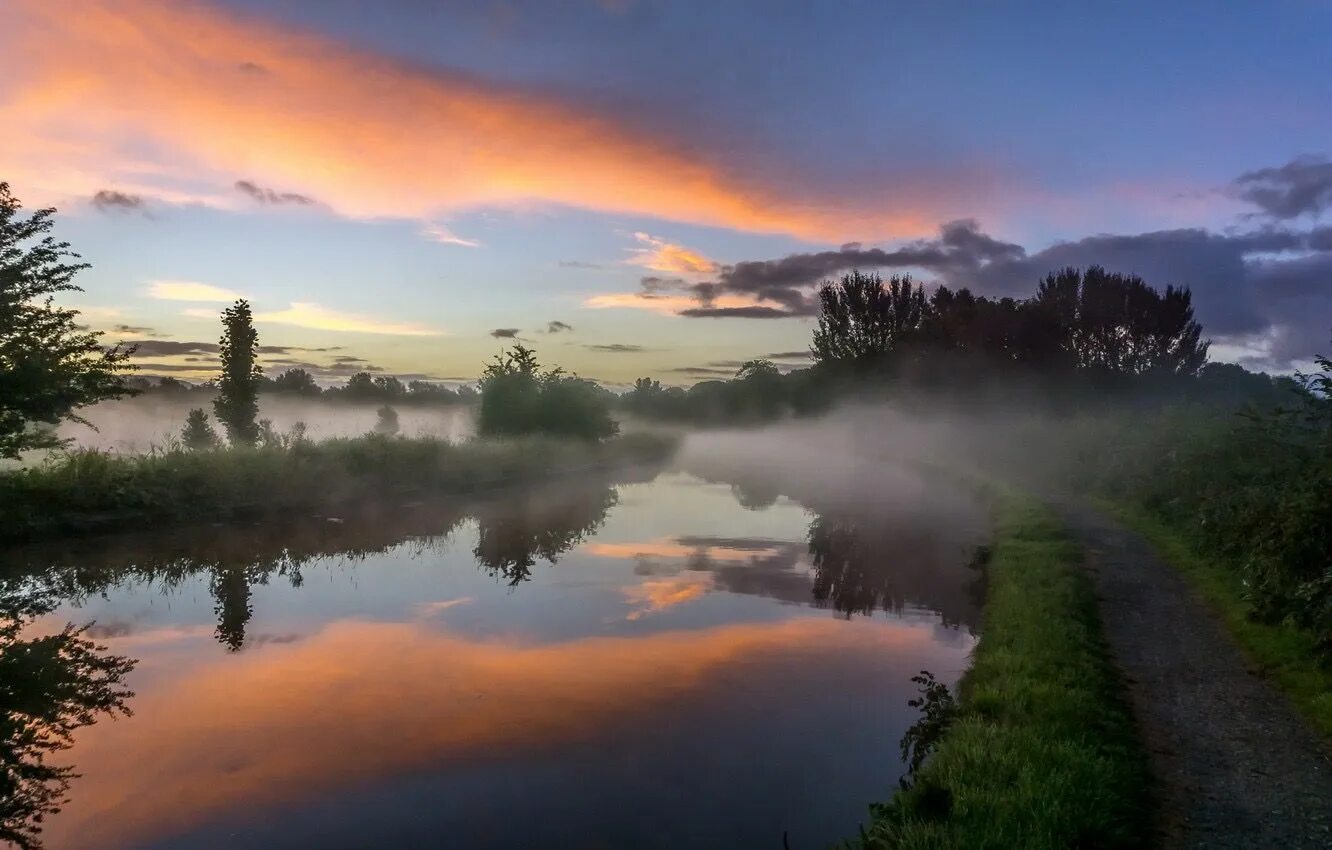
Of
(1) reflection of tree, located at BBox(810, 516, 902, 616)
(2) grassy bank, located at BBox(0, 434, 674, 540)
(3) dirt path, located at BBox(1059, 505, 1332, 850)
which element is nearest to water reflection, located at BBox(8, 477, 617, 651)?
(2) grassy bank, located at BBox(0, 434, 674, 540)

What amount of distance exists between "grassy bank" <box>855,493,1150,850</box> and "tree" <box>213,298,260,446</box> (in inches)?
1415

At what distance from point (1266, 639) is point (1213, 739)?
12.2ft

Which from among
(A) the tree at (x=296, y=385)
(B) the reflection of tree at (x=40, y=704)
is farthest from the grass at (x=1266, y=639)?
(A) the tree at (x=296, y=385)

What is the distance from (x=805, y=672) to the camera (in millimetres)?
11453

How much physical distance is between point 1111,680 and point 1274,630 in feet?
10.1

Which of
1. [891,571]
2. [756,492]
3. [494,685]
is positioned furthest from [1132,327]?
[494,685]

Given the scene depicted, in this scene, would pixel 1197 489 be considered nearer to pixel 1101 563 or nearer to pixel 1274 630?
pixel 1101 563

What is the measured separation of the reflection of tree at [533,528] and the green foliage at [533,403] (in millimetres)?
13335

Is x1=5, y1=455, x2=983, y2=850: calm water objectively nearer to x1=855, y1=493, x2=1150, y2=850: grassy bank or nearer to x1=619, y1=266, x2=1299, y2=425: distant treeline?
x1=855, y1=493, x2=1150, y2=850: grassy bank

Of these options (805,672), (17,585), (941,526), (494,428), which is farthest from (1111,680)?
(494,428)

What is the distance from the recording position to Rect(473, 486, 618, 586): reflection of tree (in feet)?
64.6

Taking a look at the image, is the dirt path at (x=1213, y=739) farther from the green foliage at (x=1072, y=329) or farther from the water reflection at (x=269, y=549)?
the green foliage at (x=1072, y=329)

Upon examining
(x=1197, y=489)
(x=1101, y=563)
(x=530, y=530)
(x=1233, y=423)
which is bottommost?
(x=530, y=530)

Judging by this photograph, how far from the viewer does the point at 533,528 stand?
25016mm
